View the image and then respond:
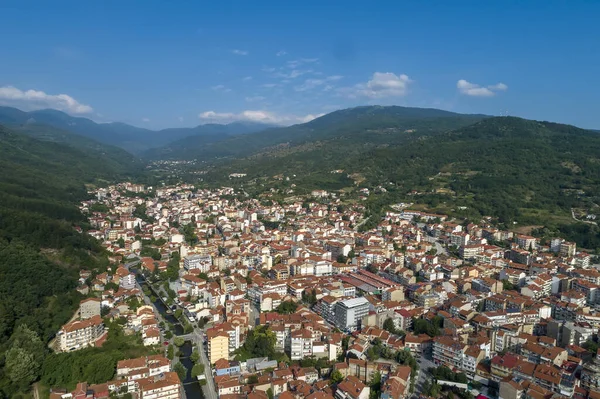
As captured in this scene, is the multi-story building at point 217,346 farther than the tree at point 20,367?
Yes

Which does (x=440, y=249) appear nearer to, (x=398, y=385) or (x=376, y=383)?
(x=376, y=383)

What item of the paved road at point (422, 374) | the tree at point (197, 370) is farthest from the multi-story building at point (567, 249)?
the tree at point (197, 370)

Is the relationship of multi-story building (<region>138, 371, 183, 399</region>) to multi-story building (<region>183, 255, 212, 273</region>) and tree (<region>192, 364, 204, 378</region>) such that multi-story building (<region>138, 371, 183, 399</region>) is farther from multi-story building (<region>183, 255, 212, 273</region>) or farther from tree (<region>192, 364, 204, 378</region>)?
multi-story building (<region>183, 255, 212, 273</region>)

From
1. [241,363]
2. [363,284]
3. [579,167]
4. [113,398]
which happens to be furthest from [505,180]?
[113,398]

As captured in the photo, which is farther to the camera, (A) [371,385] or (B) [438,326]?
(B) [438,326]

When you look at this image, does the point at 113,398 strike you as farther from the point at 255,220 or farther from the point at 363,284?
the point at 255,220

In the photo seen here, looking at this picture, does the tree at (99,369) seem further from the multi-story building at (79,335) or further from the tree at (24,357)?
the multi-story building at (79,335)

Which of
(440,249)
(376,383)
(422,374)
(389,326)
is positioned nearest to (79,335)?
(376,383)
